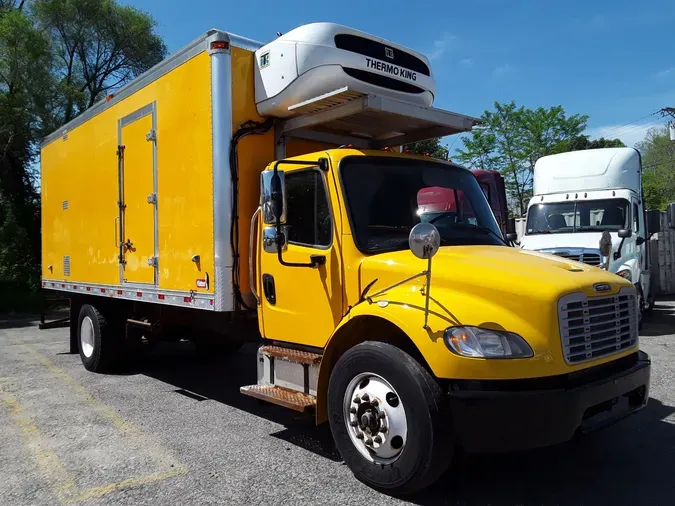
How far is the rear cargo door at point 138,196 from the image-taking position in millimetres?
6102

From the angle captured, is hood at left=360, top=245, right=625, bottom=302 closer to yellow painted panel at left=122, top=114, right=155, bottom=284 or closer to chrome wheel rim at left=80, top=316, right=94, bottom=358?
yellow painted panel at left=122, top=114, right=155, bottom=284

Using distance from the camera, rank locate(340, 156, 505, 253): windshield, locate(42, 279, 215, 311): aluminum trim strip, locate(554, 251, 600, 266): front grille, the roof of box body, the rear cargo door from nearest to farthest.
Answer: locate(340, 156, 505, 253): windshield, the roof of box body, locate(42, 279, 215, 311): aluminum trim strip, the rear cargo door, locate(554, 251, 600, 266): front grille

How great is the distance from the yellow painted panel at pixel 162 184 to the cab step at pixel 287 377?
892 millimetres

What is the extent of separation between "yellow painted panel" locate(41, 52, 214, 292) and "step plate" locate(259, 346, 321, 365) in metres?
0.81

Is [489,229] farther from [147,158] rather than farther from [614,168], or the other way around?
[614,168]

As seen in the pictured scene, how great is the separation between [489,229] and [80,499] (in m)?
3.67

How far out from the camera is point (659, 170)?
136 feet

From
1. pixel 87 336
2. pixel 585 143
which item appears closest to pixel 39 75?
pixel 87 336

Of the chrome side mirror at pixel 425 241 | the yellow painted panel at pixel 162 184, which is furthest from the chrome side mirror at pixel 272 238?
the chrome side mirror at pixel 425 241

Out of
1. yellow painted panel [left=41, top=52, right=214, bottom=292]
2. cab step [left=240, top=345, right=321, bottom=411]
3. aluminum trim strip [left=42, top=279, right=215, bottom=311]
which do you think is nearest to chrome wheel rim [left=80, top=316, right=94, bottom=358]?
aluminum trim strip [left=42, top=279, right=215, bottom=311]

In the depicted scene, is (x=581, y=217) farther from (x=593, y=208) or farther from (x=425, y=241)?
(x=425, y=241)

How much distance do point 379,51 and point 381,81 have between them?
273 millimetres

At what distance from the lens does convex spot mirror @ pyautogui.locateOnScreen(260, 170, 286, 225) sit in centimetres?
432

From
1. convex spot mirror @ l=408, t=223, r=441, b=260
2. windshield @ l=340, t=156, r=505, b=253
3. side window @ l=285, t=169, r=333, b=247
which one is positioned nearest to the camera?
convex spot mirror @ l=408, t=223, r=441, b=260
